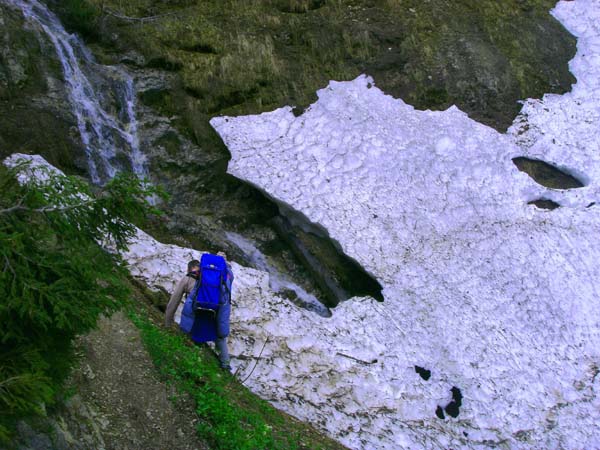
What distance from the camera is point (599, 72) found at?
57.7 feet

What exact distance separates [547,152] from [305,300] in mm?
7648

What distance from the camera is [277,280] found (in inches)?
478

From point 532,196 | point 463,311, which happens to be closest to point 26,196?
point 463,311

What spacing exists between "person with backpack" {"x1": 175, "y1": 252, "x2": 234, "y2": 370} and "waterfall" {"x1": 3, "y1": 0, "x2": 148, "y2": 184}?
5528 mm

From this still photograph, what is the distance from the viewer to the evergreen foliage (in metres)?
4.12

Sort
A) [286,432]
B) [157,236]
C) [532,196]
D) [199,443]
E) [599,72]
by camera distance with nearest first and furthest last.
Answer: [199,443] → [286,432] → [157,236] → [532,196] → [599,72]

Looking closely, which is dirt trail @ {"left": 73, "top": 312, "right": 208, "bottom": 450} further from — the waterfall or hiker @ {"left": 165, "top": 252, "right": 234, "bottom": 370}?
the waterfall

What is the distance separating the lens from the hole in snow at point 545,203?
14.2 meters

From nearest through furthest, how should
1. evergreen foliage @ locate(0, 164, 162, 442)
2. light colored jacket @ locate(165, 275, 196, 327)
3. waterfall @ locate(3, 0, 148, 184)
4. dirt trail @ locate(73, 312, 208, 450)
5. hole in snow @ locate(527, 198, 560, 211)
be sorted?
evergreen foliage @ locate(0, 164, 162, 442) → dirt trail @ locate(73, 312, 208, 450) → light colored jacket @ locate(165, 275, 196, 327) → waterfall @ locate(3, 0, 148, 184) → hole in snow @ locate(527, 198, 560, 211)

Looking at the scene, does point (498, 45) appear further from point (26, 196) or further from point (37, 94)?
point (26, 196)

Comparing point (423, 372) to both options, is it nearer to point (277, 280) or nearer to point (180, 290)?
point (277, 280)

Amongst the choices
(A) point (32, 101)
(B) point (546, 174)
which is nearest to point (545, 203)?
(B) point (546, 174)

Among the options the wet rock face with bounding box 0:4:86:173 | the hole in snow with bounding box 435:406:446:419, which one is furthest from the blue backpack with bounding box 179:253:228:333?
the wet rock face with bounding box 0:4:86:173

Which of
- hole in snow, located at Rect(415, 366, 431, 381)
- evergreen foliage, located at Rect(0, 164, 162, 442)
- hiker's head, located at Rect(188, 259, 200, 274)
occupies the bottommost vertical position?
hole in snow, located at Rect(415, 366, 431, 381)
